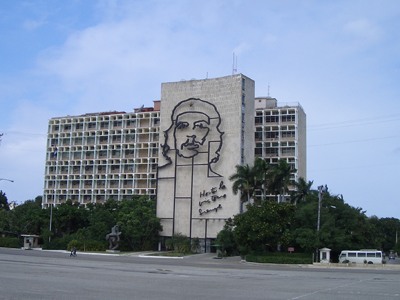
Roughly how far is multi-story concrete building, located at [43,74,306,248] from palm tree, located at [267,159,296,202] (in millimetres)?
13063

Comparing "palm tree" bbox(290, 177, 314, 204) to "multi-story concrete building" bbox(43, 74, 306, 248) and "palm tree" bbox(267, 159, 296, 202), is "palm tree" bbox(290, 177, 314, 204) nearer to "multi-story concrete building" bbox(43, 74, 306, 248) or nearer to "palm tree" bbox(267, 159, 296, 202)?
"palm tree" bbox(267, 159, 296, 202)

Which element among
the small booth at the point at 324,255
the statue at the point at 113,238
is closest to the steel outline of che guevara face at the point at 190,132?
the statue at the point at 113,238

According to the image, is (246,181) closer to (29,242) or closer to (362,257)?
(362,257)

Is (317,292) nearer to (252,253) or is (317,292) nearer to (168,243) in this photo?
(252,253)

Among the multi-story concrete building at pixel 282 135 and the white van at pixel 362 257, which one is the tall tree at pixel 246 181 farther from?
the multi-story concrete building at pixel 282 135

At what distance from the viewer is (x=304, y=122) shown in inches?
4518

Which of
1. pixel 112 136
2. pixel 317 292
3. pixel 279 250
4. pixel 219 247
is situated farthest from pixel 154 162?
pixel 317 292

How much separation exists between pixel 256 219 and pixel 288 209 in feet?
15.8

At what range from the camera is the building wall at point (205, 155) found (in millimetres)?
89125

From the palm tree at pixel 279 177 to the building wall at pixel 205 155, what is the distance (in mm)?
12965

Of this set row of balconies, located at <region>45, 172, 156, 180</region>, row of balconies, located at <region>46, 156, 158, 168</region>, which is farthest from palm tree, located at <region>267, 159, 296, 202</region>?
row of balconies, located at <region>46, 156, 158, 168</region>

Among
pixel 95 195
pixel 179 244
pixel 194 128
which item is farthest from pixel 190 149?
pixel 95 195

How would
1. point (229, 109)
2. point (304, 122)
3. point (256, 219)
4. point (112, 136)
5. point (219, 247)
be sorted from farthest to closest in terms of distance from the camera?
1. point (112, 136)
2. point (304, 122)
3. point (229, 109)
4. point (219, 247)
5. point (256, 219)

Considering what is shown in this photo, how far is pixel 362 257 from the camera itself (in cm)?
6056
